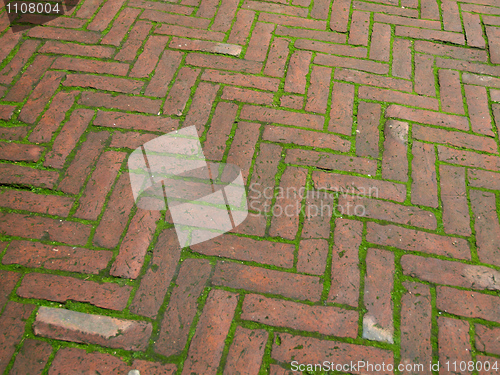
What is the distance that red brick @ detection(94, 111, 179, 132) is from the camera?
245cm

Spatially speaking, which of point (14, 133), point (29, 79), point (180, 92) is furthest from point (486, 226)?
point (29, 79)

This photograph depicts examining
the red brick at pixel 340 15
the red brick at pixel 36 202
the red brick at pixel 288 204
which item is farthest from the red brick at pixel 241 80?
the red brick at pixel 36 202

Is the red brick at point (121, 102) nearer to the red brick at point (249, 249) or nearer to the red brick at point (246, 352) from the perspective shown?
the red brick at point (249, 249)

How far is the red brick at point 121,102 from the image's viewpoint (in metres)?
2.53

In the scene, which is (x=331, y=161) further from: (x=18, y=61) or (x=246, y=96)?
(x=18, y=61)

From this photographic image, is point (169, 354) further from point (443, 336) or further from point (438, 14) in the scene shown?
point (438, 14)

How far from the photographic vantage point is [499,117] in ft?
8.54

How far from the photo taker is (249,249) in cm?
203

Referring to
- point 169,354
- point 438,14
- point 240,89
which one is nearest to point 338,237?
point 169,354

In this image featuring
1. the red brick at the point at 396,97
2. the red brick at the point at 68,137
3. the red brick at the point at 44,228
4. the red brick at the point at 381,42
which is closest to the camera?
the red brick at the point at 44,228

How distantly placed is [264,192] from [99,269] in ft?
3.26

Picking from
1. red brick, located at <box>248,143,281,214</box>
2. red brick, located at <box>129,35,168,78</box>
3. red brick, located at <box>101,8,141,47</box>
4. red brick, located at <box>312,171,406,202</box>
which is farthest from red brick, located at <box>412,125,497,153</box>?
red brick, located at <box>101,8,141,47</box>

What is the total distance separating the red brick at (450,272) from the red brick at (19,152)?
225 centimetres

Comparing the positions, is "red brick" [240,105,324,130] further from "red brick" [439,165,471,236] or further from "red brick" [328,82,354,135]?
"red brick" [439,165,471,236]
